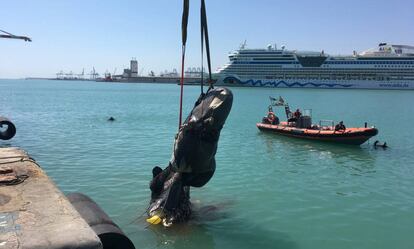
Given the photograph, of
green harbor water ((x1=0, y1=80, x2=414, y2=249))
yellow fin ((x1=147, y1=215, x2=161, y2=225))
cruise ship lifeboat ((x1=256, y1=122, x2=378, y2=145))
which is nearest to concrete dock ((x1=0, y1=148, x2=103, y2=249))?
green harbor water ((x1=0, y1=80, x2=414, y2=249))

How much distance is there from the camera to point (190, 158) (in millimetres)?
9055

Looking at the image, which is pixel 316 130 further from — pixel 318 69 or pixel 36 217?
pixel 318 69

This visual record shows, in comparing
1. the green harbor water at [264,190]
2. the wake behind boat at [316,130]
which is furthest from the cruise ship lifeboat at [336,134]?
the green harbor water at [264,190]

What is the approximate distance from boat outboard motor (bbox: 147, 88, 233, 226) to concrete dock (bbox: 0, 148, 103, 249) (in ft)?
11.5

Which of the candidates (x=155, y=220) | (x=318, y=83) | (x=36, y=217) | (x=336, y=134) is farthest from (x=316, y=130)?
(x=318, y=83)

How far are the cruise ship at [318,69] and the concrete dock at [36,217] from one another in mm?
138947

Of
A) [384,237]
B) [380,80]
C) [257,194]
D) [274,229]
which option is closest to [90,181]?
[257,194]

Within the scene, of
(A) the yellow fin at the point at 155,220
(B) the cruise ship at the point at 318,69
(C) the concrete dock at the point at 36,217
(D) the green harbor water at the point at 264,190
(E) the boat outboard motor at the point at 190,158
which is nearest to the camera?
(C) the concrete dock at the point at 36,217

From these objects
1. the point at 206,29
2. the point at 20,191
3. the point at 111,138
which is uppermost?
the point at 206,29

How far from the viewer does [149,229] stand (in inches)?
389

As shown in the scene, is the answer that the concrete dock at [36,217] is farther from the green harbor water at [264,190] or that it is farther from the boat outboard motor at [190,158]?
the green harbor water at [264,190]

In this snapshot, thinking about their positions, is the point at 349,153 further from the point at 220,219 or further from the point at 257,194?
the point at 220,219

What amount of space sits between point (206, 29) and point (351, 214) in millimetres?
6841

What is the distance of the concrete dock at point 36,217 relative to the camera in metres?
3.65
